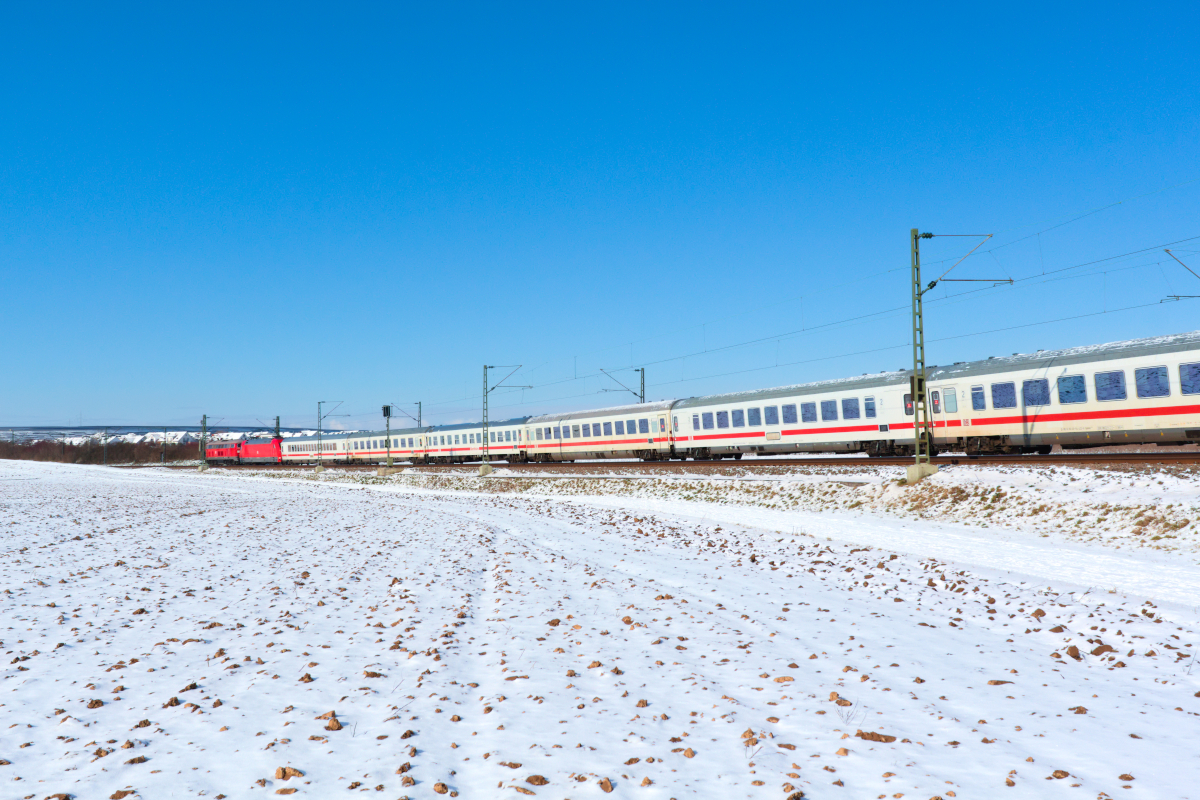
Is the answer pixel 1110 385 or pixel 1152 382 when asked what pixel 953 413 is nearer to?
pixel 1110 385

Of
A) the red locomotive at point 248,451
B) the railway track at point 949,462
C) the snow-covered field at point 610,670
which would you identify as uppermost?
the red locomotive at point 248,451

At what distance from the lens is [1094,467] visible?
1912 centimetres

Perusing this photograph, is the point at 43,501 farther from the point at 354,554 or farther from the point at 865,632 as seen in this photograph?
the point at 865,632

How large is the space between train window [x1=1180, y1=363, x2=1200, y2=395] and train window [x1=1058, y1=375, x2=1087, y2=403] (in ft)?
9.25

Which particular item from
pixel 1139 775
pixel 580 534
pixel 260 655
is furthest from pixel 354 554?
pixel 1139 775

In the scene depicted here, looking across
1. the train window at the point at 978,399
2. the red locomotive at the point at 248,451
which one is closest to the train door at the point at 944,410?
the train window at the point at 978,399

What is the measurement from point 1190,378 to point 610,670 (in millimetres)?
24014

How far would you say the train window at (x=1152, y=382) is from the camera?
74.5 feet

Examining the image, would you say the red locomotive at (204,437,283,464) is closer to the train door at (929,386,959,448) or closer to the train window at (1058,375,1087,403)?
the train door at (929,386,959,448)

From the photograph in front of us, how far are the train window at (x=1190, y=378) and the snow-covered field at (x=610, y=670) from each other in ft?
30.7

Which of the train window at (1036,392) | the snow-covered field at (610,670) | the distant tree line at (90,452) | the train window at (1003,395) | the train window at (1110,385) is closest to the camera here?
the snow-covered field at (610,670)

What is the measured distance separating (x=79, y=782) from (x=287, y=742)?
1.30 metres

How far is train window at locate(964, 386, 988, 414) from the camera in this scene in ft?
92.5

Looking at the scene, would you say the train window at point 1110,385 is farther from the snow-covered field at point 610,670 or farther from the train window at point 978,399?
the snow-covered field at point 610,670
